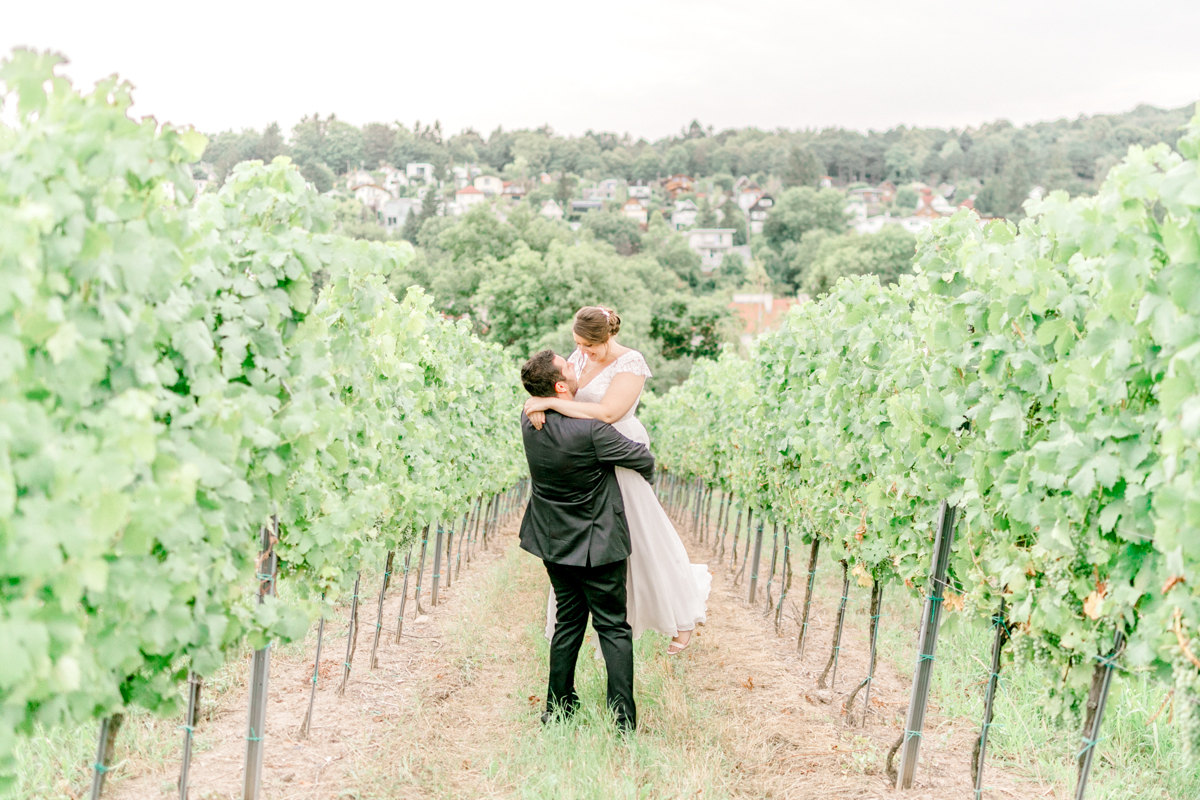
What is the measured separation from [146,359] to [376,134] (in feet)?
528

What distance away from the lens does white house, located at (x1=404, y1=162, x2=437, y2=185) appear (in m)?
153

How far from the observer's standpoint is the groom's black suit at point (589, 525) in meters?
4.46

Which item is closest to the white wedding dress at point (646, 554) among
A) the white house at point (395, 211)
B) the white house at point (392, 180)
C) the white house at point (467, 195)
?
the white house at point (395, 211)

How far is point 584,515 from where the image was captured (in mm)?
4527

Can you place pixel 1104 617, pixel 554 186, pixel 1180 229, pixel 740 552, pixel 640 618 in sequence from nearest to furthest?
pixel 1180 229 → pixel 1104 617 → pixel 640 618 → pixel 740 552 → pixel 554 186

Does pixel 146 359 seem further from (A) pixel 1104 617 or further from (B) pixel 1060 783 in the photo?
(B) pixel 1060 783

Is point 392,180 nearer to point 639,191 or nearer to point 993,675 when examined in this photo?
point 639,191

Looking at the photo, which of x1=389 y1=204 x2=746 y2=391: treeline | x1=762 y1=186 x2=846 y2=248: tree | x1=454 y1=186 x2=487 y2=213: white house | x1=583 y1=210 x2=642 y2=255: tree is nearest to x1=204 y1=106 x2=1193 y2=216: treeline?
x1=454 y1=186 x2=487 y2=213: white house

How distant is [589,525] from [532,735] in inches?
46.6

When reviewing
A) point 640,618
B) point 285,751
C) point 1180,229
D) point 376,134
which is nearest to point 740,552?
point 640,618

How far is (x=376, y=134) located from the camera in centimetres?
15125

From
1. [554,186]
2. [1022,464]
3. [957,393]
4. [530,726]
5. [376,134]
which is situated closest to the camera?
[1022,464]

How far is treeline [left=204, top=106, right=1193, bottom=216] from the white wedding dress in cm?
12506

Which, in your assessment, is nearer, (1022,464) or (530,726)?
(1022,464)
